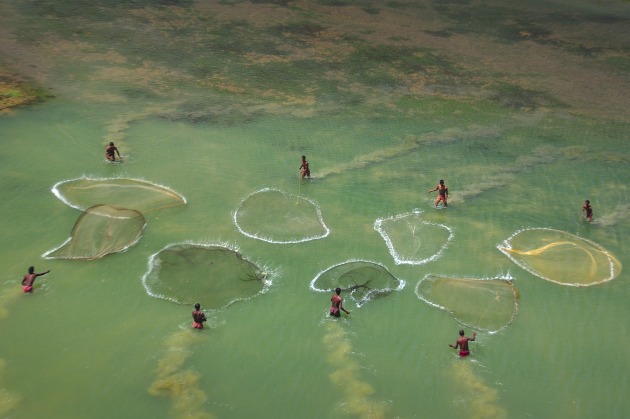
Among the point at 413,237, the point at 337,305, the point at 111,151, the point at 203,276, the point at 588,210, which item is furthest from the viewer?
the point at 111,151

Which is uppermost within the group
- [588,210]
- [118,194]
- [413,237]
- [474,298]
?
[588,210]

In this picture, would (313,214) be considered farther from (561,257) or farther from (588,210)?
(588,210)

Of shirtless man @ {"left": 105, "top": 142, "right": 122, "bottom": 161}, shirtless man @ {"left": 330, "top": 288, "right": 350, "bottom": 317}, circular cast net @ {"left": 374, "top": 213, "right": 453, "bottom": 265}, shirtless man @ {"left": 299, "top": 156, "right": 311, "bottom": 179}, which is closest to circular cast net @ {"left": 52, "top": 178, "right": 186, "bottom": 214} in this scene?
shirtless man @ {"left": 105, "top": 142, "right": 122, "bottom": 161}

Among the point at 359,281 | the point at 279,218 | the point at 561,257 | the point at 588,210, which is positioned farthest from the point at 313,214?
the point at 588,210

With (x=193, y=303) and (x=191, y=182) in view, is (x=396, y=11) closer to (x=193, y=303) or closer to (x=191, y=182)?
(x=191, y=182)

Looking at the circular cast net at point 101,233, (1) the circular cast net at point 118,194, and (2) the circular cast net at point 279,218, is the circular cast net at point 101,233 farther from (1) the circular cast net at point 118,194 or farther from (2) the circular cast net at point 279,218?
(2) the circular cast net at point 279,218

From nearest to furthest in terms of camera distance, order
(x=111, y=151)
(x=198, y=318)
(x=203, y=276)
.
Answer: (x=198, y=318), (x=203, y=276), (x=111, y=151)
